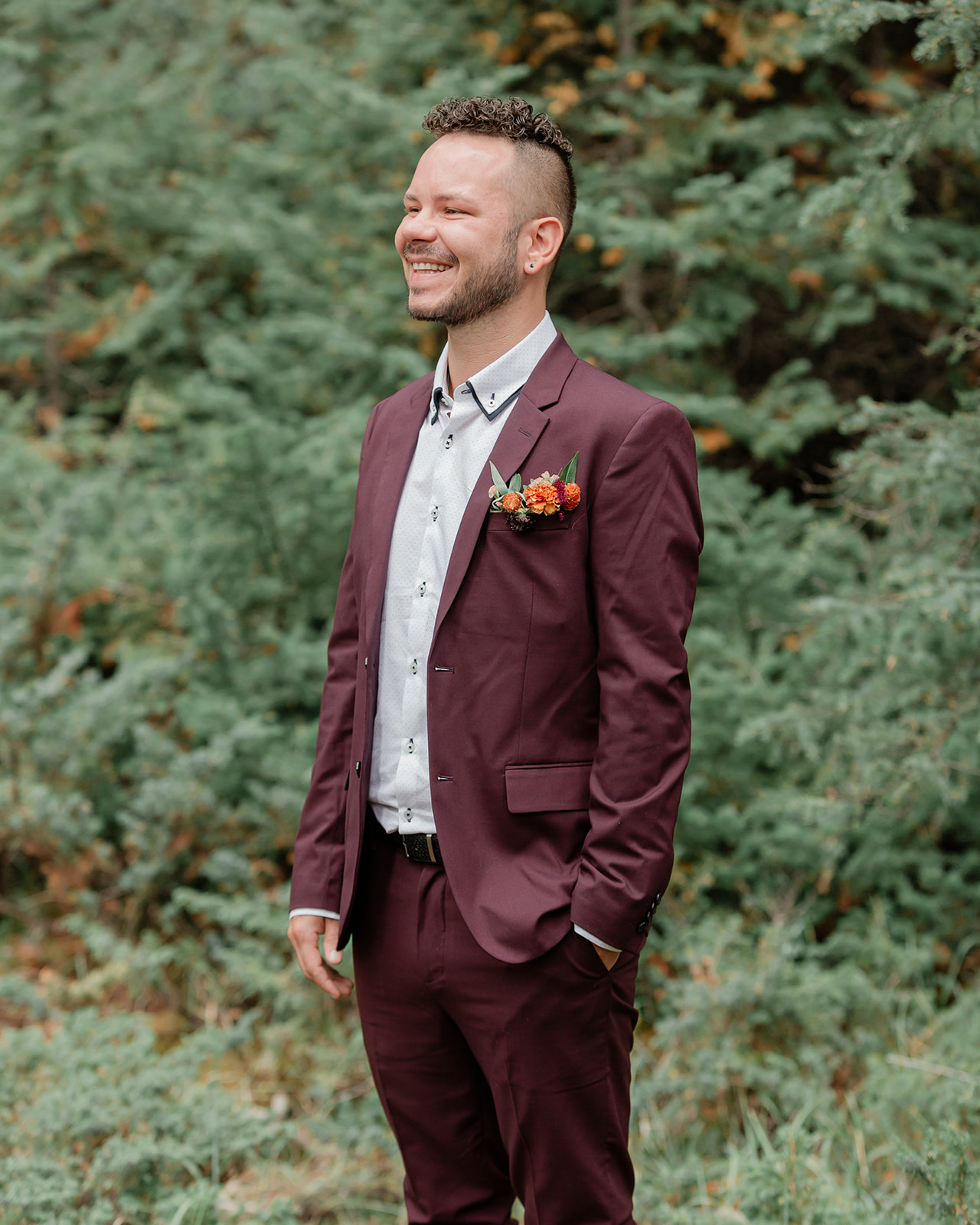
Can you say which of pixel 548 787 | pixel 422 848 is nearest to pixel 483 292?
pixel 548 787

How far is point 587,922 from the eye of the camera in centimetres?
161

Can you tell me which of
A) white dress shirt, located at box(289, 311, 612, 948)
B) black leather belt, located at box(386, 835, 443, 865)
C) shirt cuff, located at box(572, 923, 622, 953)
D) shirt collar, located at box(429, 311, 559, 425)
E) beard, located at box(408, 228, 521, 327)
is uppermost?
beard, located at box(408, 228, 521, 327)

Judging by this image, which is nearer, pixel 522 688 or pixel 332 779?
pixel 522 688

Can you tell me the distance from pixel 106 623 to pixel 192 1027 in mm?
1974

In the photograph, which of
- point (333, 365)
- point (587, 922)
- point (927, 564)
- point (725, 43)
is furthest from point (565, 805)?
point (725, 43)

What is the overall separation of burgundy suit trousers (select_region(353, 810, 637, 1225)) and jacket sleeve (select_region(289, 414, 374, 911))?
0.35 ft

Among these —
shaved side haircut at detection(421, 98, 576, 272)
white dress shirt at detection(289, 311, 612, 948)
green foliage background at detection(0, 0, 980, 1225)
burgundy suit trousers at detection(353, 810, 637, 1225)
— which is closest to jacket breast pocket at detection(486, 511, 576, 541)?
white dress shirt at detection(289, 311, 612, 948)

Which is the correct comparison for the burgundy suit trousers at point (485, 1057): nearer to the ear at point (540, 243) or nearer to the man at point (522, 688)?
the man at point (522, 688)

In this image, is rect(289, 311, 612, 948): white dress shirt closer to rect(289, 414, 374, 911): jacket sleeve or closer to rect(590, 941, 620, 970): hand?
rect(289, 414, 374, 911): jacket sleeve

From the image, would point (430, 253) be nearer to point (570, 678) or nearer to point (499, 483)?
point (499, 483)

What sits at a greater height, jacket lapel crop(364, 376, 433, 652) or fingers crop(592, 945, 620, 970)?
jacket lapel crop(364, 376, 433, 652)

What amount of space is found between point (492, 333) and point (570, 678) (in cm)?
62

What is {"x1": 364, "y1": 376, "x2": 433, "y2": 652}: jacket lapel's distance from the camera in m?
1.88

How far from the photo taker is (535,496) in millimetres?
1617
